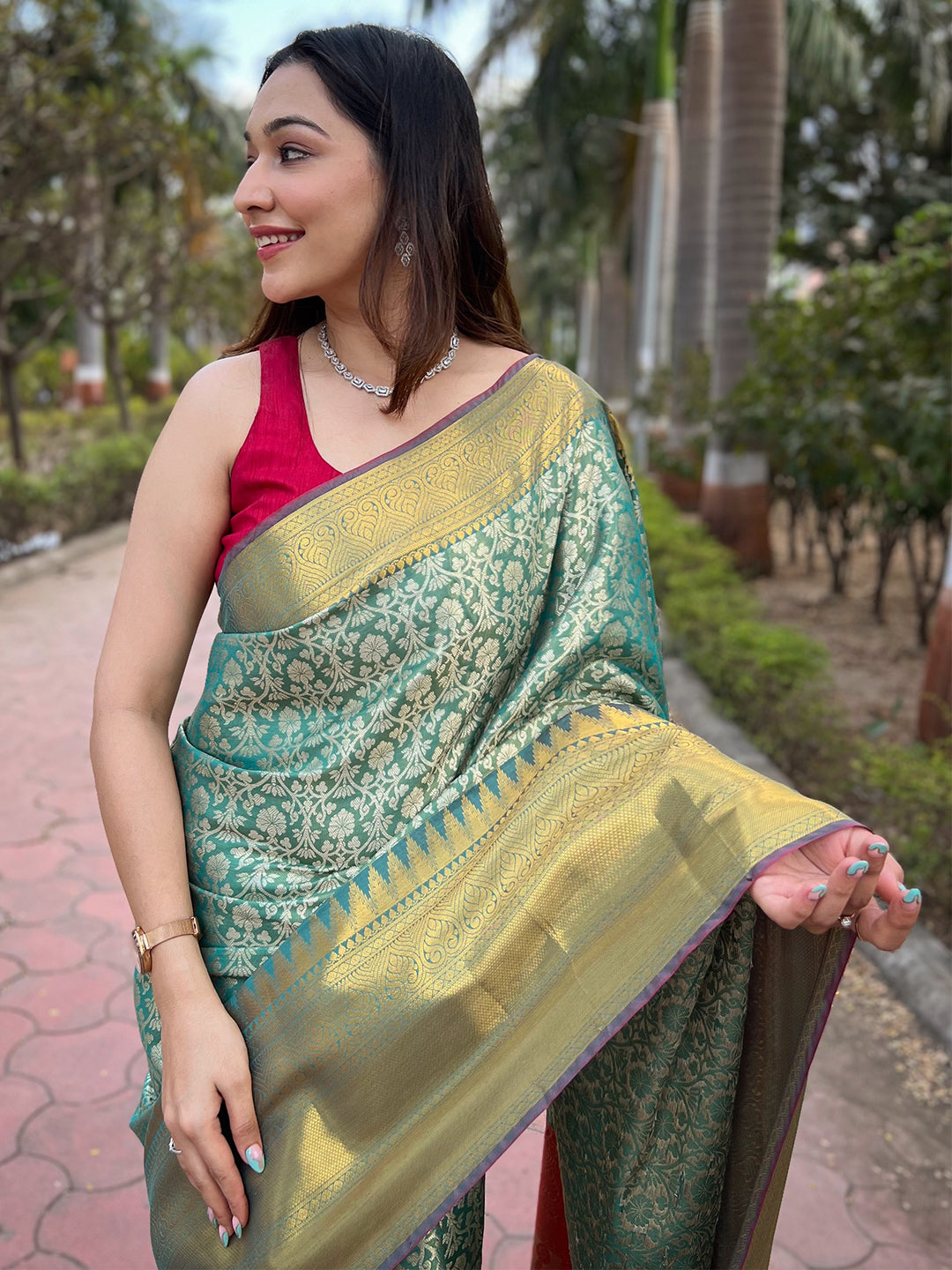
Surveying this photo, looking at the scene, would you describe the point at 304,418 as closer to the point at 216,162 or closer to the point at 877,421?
the point at 877,421

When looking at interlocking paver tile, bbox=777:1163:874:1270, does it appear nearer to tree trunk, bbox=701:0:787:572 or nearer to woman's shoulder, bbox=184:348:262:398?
woman's shoulder, bbox=184:348:262:398

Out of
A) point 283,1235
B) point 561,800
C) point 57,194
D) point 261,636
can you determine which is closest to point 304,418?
point 261,636

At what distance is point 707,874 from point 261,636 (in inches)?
21.1

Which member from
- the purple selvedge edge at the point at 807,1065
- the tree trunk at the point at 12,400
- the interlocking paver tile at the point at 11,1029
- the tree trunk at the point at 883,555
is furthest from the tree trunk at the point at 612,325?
the purple selvedge edge at the point at 807,1065

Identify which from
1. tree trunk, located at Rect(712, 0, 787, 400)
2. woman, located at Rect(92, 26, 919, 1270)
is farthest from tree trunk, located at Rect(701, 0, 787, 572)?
woman, located at Rect(92, 26, 919, 1270)

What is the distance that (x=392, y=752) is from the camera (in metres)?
1.26

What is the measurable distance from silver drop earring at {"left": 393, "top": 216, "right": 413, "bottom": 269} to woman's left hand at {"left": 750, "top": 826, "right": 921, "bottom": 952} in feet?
2.60

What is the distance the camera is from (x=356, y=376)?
1396 millimetres

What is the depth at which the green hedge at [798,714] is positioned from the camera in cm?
339

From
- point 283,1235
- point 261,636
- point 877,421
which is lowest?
point 877,421

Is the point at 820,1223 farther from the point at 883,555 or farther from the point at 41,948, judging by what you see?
the point at 883,555

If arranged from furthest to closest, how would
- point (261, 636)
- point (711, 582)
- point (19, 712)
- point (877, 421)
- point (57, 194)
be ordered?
point (57, 194)
point (711, 582)
point (877, 421)
point (19, 712)
point (261, 636)

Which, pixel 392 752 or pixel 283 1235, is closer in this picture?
pixel 283 1235

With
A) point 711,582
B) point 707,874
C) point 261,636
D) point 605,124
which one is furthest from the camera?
point 605,124
